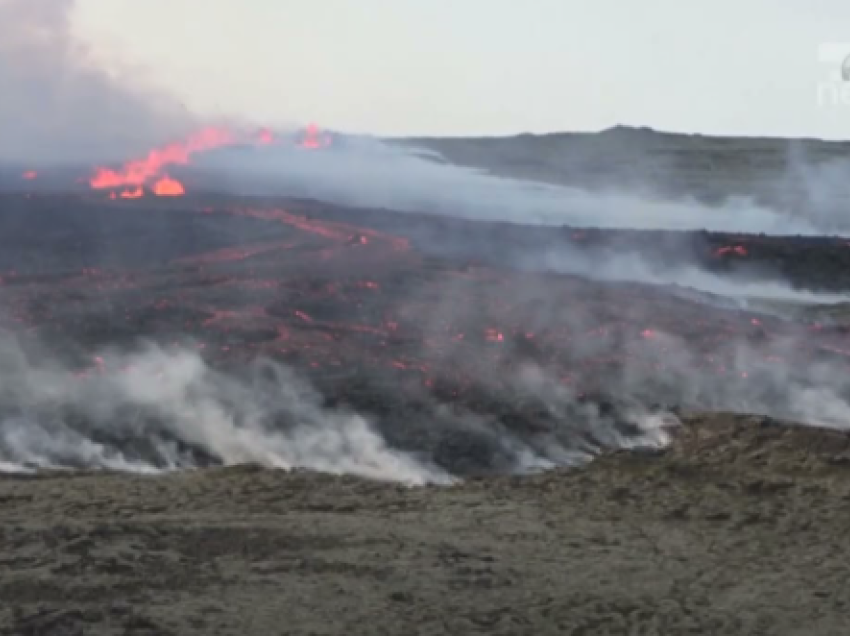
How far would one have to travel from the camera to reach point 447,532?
1259 centimetres

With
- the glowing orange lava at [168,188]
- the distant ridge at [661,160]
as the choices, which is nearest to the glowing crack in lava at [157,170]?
the glowing orange lava at [168,188]

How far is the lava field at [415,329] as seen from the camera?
1864 cm

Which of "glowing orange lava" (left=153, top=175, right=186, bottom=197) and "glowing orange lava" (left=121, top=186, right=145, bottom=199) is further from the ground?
"glowing orange lava" (left=153, top=175, right=186, bottom=197)

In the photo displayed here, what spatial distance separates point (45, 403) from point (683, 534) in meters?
10.9

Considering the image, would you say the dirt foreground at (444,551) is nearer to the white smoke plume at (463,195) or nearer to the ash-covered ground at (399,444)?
the ash-covered ground at (399,444)

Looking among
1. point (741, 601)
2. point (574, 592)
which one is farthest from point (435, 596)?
point (741, 601)

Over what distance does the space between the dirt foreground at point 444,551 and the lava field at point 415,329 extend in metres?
2.33

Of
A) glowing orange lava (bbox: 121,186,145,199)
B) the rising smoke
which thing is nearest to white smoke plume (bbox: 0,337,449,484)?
the rising smoke

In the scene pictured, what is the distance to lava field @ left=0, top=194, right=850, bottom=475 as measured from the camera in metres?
18.6

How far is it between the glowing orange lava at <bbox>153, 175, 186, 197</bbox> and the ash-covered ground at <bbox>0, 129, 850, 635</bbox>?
10.2 meters

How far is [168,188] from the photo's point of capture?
4641cm

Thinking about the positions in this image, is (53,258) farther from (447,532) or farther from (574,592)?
(574,592)

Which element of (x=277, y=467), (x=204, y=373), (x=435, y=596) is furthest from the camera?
(x=204, y=373)

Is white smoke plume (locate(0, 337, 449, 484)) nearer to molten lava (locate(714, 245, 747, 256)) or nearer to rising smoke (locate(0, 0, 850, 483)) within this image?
rising smoke (locate(0, 0, 850, 483))
